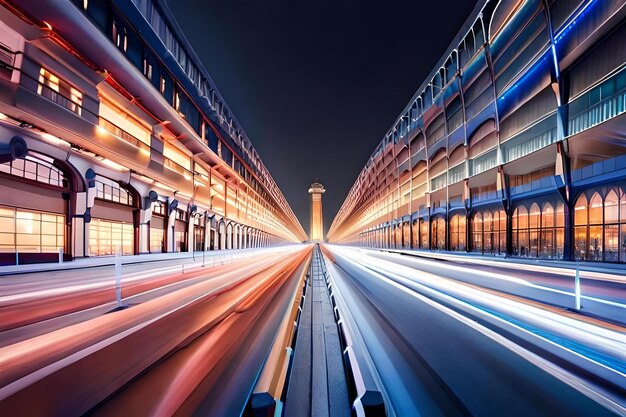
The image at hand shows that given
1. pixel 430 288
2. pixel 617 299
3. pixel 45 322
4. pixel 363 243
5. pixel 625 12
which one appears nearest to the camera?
pixel 45 322

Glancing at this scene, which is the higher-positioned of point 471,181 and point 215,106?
point 215,106

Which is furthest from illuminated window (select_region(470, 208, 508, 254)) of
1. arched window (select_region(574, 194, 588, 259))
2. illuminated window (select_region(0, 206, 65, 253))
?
illuminated window (select_region(0, 206, 65, 253))

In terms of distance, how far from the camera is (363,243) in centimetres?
8556

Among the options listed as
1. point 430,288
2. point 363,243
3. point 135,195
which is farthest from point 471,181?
point 363,243

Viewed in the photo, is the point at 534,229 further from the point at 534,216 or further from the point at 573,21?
the point at 573,21

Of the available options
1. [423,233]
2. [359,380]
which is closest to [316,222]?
[423,233]

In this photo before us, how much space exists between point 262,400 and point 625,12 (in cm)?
2174

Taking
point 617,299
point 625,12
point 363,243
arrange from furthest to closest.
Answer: point 363,243, point 625,12, point 617,299

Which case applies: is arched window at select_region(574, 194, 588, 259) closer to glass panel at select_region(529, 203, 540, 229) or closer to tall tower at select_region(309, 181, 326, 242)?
glass panel at select_region(529, 203, 540, 229)

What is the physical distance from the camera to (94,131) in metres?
14.5

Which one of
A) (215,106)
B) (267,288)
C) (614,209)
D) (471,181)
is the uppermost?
(215,106)

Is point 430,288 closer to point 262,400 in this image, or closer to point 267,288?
point 267,288

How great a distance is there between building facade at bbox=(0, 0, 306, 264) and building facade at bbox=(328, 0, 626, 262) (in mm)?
22897

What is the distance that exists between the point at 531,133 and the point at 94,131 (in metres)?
27.5
